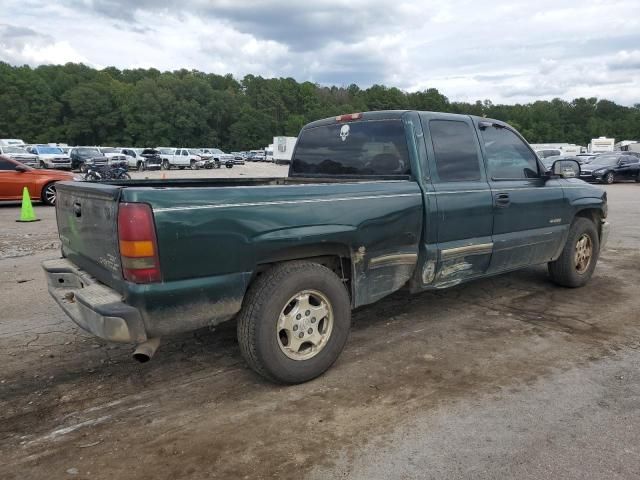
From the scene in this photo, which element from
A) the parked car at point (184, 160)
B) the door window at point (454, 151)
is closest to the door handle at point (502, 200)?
the door window at point (454, 151)

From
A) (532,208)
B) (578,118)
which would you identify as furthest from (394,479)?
(578,118)

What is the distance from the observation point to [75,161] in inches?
1364

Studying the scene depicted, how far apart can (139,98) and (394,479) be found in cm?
10665

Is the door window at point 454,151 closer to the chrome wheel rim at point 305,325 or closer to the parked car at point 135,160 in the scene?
the chrome wheel rim at point 305,325

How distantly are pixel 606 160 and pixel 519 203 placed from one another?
26.1 metres

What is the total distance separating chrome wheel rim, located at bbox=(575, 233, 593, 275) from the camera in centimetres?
593

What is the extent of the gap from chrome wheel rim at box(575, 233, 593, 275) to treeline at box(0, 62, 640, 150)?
74.7 m

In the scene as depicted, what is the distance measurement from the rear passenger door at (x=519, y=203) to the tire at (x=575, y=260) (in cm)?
26

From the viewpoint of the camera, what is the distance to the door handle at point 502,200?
4.73 metres

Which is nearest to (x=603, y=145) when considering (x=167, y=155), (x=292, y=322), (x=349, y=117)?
(x=167, y=155)

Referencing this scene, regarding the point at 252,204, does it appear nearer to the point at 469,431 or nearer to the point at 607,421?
the point at 469,431

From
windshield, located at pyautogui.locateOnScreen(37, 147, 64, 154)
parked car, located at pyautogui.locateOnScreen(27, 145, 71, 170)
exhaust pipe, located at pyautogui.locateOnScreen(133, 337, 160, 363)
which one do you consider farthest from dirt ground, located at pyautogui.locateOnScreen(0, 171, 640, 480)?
windshield, located at pyautogui.locateOnScreen(37, 147, 64, 154)

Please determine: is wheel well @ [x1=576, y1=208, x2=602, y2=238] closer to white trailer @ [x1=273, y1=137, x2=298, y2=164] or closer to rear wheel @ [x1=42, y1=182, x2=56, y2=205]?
rear wheel @ [x1=42, y1=182, x2=56, y2=205]

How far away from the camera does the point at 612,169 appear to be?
1053 inches
